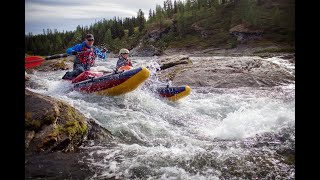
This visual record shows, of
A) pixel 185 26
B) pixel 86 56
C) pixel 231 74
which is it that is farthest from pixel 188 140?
pixel 185 26

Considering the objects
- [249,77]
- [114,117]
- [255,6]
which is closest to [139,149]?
[114,117]

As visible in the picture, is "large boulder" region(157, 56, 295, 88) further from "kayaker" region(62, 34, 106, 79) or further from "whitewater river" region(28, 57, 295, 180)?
"kayaker" region(62, 34, 106, 79)

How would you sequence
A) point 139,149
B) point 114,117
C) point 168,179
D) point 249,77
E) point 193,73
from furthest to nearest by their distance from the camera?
point 193,73
point 249,77
point 114,117
point 139,149
point 168,179

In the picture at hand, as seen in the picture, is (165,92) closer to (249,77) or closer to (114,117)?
(114,117)

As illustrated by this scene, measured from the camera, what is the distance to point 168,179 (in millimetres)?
4309

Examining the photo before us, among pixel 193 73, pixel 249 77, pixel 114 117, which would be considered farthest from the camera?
pixel 193 73

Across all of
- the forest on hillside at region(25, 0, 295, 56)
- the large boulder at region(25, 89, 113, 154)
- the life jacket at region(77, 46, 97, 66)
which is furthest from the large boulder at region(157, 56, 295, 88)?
the forest on hillside at region(25, 0, 295, 56)

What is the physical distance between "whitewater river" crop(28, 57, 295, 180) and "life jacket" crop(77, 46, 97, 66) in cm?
177

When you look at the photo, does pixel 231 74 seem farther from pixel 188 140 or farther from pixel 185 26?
pixel 185 26

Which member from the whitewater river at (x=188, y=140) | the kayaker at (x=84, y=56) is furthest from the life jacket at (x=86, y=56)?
the whitewater river at (x=188, y=140)

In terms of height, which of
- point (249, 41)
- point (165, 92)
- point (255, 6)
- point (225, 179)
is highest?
point (255, 6)

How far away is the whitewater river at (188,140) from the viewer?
459cm
